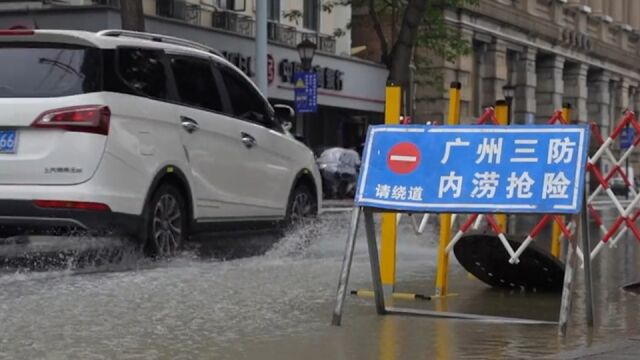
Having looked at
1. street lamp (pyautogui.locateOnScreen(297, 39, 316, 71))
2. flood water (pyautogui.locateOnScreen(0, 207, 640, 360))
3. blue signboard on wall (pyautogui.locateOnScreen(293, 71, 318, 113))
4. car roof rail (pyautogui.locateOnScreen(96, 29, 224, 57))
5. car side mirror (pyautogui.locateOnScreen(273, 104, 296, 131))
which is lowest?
flood water (pyautogui.locateOnScreen(0, 207, 640, 360))

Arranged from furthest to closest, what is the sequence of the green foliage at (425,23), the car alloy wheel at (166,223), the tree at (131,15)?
1. the green foliage at (425,23)
2. the tree at (131,15)
3. the car alloy wheel at (166,223)

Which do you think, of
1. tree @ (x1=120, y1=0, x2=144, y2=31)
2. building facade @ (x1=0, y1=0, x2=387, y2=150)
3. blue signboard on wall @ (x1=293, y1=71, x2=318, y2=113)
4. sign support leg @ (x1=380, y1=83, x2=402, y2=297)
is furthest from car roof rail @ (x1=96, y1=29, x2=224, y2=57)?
blue signboard on wall @ (x1=293, y1=71, x2=318, y2=113)

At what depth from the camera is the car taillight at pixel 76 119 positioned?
Result: 330 inches

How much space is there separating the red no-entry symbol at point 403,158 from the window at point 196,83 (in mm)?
3341

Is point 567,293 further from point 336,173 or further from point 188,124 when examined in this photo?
point 336,173

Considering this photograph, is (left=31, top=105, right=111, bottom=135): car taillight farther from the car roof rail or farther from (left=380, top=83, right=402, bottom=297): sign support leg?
(left=380, top=83, right=402, bottom=297): sign support leg

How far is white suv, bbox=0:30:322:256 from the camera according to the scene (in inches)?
331

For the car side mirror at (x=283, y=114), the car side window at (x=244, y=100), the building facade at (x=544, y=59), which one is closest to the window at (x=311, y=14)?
the building facade at (x=544, y=59)

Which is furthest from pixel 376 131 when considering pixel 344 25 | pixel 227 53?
pixel 344 25

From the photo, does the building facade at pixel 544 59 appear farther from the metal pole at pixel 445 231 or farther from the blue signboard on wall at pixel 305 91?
the metal pole at pixel 445 231

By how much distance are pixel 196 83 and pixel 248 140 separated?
817 millimetres

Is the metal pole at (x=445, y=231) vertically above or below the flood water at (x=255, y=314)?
above

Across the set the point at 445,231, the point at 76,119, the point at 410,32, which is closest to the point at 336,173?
the point at 410,32

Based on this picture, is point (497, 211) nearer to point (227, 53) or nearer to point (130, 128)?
point (130, 128)
